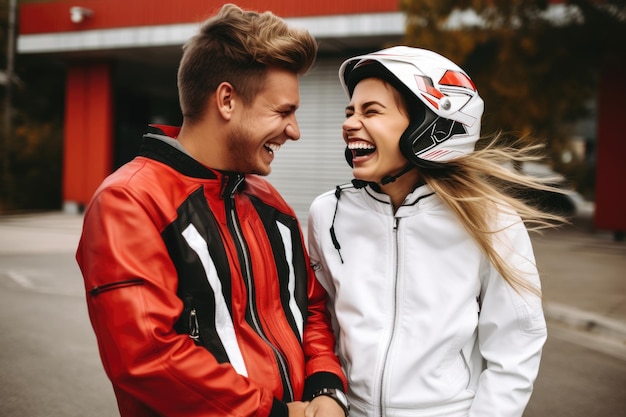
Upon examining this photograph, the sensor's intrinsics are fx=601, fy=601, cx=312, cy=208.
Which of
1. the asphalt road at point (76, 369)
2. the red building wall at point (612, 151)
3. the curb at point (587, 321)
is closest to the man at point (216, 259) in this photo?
the asphalt road at point (76, 369)

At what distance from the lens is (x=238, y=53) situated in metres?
2.04

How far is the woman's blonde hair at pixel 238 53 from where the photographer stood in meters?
2.04

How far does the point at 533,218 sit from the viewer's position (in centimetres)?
234

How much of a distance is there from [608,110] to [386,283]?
47.1ft

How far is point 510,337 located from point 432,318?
277 mm

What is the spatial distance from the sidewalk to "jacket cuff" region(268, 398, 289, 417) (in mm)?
1320

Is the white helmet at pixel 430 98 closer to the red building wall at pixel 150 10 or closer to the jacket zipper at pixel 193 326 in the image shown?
the jacket zipper at pixel 193 326

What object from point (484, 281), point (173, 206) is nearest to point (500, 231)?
point (484, 281)

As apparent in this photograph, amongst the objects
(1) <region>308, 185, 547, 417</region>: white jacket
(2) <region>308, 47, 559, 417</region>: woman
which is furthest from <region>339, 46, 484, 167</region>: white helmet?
(1) <region>308, 185, 547, 417</region>: white jacket

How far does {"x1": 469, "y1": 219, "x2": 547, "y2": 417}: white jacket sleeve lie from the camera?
2.03 metres

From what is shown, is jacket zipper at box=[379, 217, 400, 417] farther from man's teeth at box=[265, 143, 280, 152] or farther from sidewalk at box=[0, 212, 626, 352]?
sidewalk at box=[0, 212, 626, 352]

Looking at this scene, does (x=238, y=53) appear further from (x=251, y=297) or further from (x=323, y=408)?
(x=323, y=408)

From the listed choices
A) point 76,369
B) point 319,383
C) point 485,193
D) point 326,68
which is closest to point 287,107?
point 485,193

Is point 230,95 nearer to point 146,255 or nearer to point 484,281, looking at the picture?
point 146,255
